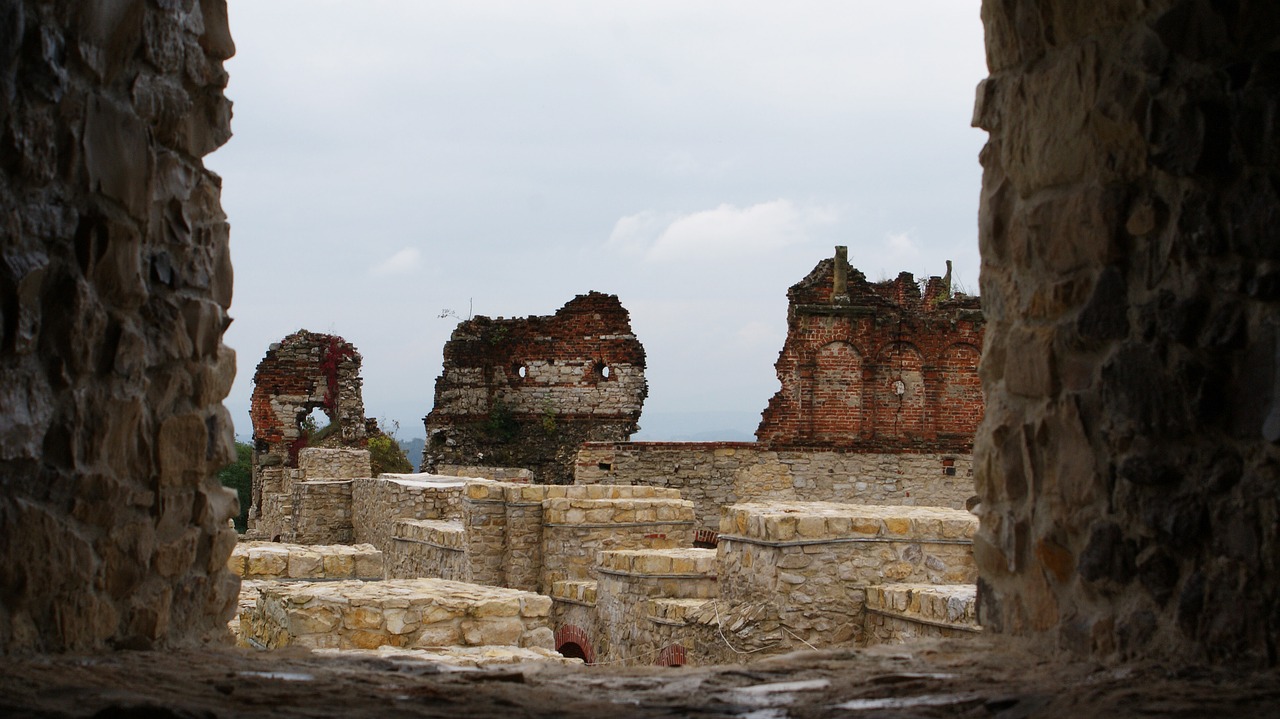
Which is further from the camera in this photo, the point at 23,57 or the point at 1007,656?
the point at 1007,656

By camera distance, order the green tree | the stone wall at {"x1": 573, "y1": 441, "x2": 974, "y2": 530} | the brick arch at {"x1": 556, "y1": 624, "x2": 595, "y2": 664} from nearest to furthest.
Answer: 1. the brick arch at {"x1": 556, "y1": 624, "x2": 595, "y2": 664}
2. the stone wall at {"x1": 573, "y1": 441, "x2": 974, "y2": 530}
3. the green tree

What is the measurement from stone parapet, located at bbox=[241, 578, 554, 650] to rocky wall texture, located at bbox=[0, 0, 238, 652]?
3.05 meters

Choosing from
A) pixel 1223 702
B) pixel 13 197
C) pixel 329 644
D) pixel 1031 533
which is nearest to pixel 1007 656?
pixel 1031 533

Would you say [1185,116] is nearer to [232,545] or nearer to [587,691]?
[587,691]

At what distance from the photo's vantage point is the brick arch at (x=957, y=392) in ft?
68.3

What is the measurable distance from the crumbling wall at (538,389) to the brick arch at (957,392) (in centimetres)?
590

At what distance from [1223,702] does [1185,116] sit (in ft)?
4.57

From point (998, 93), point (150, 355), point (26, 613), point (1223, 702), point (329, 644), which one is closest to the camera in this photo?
point (1223, 702)

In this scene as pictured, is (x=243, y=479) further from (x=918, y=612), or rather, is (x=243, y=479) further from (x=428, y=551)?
(x=918, y=612)

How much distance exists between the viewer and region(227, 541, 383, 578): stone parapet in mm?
9484

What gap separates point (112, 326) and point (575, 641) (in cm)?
897

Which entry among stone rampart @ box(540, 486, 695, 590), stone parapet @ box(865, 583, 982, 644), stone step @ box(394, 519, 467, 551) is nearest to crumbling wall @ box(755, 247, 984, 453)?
stone step @ box(394, 519, 467, 551)

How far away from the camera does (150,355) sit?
3.59 m

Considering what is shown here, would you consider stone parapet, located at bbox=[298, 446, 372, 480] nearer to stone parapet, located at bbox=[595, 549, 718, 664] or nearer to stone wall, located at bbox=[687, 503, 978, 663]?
stone parapet, located at bbox=[595, 549, 718, 664]
